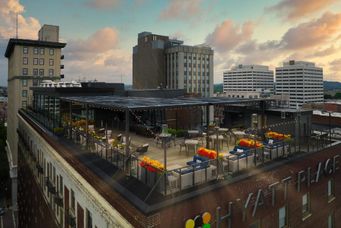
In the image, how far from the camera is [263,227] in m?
13.9

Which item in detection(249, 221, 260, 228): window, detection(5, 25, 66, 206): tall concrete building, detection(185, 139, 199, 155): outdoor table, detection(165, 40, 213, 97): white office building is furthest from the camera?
detection(165, 40, 213, 97): white office building

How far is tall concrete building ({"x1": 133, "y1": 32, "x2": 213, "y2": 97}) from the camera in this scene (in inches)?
5118

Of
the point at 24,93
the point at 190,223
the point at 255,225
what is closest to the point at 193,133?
the point at 255,225

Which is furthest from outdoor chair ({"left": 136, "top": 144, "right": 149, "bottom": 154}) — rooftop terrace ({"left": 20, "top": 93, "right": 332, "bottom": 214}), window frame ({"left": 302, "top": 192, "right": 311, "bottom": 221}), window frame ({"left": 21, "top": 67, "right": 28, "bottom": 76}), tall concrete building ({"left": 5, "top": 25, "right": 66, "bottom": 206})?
window frame ({"left": 21, "top": 67, "right": 28, "bottom": 76})

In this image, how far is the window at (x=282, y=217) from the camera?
50.0ft

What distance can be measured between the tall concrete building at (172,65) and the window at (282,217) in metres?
114

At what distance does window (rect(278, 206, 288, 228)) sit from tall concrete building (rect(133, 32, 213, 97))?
114436 mm

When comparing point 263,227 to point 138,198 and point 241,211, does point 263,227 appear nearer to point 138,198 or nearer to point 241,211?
point 241,211

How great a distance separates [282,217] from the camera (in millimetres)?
15555

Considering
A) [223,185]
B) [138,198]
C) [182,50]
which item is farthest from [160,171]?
[182,50]

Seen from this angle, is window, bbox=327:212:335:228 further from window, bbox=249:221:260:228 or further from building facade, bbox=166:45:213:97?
building facade, bbox=166:45:213:97

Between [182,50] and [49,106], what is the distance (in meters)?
108

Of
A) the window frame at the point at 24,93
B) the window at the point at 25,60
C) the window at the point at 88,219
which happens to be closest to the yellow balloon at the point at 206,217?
the window at the point at 88,219

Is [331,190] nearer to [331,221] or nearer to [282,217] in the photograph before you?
[331,221]
